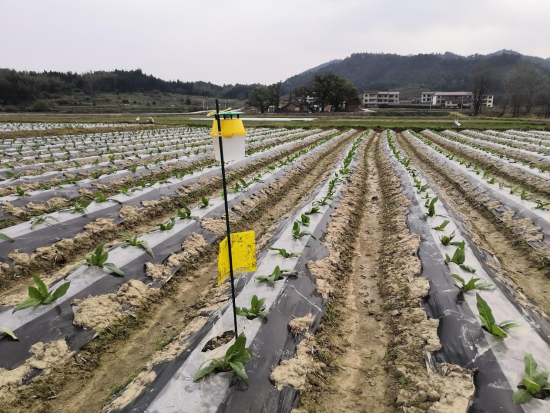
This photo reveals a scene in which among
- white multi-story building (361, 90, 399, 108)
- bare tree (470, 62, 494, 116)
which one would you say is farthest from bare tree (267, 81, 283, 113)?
bare tree (470, 62, 494, 116)

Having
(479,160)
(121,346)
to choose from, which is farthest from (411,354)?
(479,160)

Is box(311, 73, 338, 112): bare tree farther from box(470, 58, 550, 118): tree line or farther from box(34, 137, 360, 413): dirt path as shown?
box(34, 137, 360, 413): dirt path

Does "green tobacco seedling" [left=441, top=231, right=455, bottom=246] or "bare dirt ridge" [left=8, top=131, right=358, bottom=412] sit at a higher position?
"green tobacco seedling" [left=441, top=231, right=455, bottom=246]

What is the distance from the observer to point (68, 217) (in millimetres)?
6055

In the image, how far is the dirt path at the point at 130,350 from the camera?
288cm

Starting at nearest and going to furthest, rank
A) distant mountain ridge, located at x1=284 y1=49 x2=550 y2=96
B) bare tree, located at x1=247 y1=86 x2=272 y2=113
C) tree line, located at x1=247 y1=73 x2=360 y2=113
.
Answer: tree line, located at x1=247 y1=73 x2=360 y2=113 < bare tree, located at x1=247 y1=86 x2=272 y2=113 < distant mountain ridge, located at x1=284 y1=49 x2=550 y2=96

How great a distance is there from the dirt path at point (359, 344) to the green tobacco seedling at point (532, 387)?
0.97m

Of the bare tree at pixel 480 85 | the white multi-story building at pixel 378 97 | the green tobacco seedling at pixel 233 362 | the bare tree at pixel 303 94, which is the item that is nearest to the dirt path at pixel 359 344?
the green tobacco seedling at pixel 233 362

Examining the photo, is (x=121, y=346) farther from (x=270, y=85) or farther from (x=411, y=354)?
(x=270, y=85)

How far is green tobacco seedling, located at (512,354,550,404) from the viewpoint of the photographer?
2232 millimetres

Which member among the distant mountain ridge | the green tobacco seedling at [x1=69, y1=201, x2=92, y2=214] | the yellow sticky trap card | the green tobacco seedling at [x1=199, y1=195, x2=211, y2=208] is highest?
the distant mountain ridge

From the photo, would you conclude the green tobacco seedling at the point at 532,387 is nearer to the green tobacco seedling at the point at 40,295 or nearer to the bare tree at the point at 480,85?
the green tobacco seedling at the point at 40,295

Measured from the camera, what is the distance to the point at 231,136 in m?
2.31

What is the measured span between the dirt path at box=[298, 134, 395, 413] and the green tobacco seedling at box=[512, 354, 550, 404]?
0.97 metres
